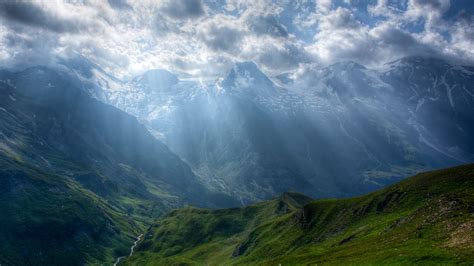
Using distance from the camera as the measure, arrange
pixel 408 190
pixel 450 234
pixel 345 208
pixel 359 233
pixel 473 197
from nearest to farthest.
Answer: pixel 450 234
pixel 473 197
pixel 359 233
pixel 408 190
pixel 345 208

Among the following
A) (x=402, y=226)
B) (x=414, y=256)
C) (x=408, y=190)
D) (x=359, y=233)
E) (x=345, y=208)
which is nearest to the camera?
(x=414, y=256)

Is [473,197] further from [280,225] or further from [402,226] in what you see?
[280,225]

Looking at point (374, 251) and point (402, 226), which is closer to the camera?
point (374, 251)

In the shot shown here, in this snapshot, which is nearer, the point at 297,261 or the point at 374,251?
the point at 374,251

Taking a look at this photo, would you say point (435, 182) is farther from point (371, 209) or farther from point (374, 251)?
point (374, 251)

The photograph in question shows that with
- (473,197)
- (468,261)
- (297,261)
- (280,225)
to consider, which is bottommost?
(280,225)

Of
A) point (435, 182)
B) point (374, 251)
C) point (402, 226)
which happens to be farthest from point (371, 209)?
point (374, 251)

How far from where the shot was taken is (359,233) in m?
90.4

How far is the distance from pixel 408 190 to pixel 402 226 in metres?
32.7

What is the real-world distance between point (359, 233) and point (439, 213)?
90.5ft

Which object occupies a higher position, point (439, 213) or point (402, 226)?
point (439, 213)

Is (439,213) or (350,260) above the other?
(439,213)

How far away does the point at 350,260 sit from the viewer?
196ft

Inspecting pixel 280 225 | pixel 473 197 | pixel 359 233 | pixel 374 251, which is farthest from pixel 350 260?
pixel 280 225
